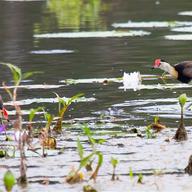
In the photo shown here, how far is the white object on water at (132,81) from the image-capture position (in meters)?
12.7

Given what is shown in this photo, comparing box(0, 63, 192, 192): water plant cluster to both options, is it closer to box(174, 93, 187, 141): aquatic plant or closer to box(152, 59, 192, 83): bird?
box(174, 93, 187, 141): aquatic plant

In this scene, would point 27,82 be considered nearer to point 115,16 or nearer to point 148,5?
point 115,16

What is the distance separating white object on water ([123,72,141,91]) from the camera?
12.7 metres

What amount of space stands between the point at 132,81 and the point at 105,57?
11.4 feet

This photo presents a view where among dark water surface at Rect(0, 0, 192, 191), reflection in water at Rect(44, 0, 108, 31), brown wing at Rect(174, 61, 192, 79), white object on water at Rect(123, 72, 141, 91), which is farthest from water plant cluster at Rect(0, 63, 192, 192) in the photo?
reflection in water at Rect(44, 0, 108, 31)

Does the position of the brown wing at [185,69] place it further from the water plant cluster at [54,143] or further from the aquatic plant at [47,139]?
the aquatic plant at [47,139]

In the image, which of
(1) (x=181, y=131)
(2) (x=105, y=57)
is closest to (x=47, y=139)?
(1) (x=181, y=131)

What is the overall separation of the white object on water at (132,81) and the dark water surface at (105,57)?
6.1 inches

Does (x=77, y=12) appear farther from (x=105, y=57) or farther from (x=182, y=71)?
(x=182, y=71)

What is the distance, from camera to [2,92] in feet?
43.0

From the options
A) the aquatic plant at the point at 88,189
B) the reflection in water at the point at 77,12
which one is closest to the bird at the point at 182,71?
the aquatic plant at the point at 88,189

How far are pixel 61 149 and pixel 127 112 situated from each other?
81.7 inches

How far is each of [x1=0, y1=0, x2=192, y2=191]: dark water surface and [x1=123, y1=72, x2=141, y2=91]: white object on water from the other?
0.15 meters

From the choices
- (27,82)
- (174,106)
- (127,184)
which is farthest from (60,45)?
(127,184)
